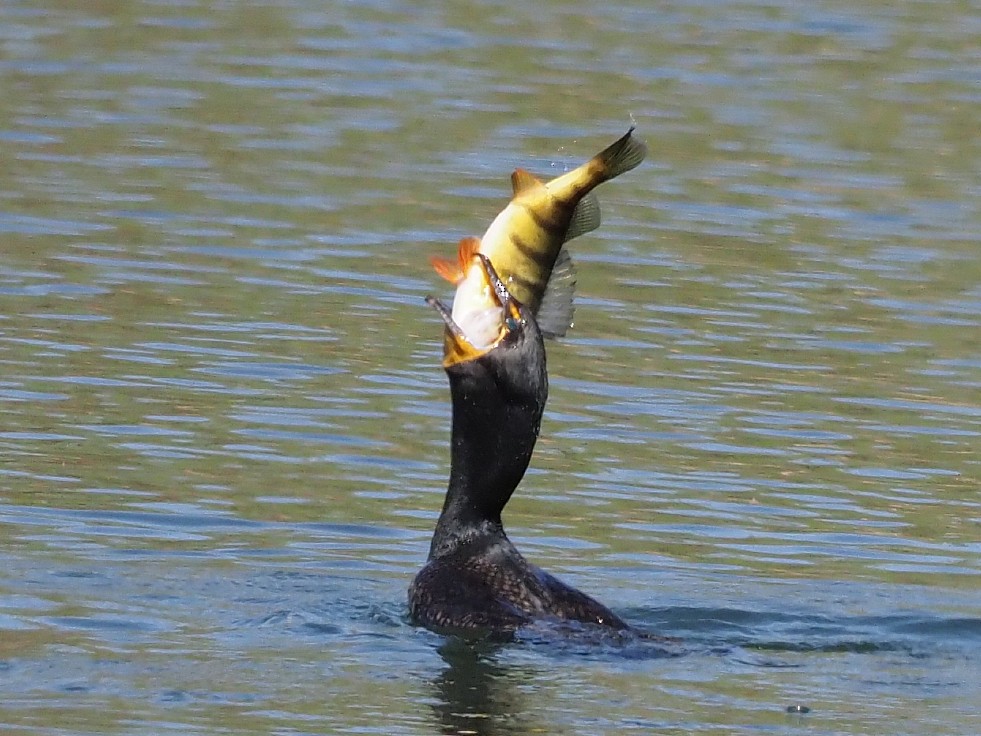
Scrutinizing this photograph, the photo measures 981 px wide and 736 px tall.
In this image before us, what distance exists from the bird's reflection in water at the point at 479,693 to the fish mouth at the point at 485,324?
1027 millimetres

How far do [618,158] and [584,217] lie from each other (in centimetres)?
55

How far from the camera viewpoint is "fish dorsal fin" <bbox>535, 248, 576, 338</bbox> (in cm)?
880

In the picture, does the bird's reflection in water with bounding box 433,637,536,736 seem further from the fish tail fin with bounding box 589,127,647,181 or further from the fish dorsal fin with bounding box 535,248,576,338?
the fish tail fin with bounding box 589,127,647,181

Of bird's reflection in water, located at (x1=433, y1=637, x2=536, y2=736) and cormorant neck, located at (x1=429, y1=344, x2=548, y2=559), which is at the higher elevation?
cormorant neck, located at (x1=429, y1=344, x2=548, y2=559)

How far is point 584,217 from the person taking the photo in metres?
8.80

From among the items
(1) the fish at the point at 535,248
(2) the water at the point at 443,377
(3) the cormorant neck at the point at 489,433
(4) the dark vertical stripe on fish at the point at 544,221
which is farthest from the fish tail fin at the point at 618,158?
(2) the water at the point at 443,377

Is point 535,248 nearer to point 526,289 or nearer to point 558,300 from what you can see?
point 526,289

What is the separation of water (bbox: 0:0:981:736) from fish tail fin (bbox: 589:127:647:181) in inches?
65.8

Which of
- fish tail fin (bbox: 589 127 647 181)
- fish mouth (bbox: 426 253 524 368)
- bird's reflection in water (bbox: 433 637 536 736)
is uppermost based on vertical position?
fish tail fin (bbox: 589 127 647 181)

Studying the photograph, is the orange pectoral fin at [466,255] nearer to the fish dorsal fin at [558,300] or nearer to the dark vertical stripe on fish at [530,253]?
the dark vertical stripe on fish at [530,253]

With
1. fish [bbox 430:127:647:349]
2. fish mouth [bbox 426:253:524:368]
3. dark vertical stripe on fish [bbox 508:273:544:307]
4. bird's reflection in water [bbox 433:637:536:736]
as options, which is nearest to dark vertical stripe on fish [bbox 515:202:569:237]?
fish [bbox 430:127:647:349]

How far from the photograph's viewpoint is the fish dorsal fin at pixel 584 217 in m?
8.75

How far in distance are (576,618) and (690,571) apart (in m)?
1.49

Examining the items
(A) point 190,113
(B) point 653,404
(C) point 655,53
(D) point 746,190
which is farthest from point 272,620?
(C) point 655,53
